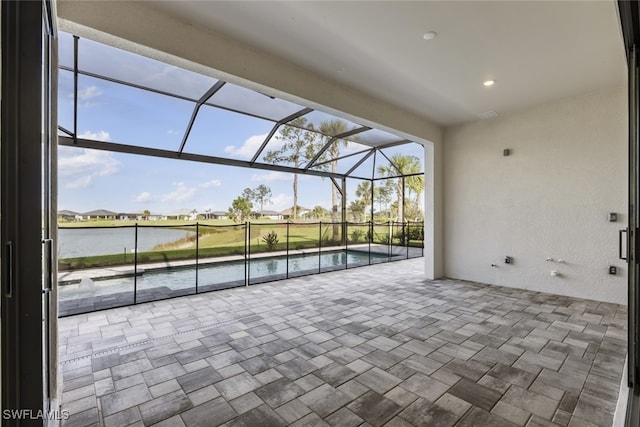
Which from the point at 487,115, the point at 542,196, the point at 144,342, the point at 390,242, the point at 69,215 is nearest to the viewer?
the point at 144,342

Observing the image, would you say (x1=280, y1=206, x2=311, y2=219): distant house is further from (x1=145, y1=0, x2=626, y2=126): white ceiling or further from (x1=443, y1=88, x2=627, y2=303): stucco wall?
(x1=145, y1=0, x2=626, y2=126): white ceiling

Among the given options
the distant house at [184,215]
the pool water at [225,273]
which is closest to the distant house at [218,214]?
the distant house at [184,215]

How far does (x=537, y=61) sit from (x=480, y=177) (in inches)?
88.8

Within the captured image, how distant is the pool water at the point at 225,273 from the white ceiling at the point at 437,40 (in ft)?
11.7

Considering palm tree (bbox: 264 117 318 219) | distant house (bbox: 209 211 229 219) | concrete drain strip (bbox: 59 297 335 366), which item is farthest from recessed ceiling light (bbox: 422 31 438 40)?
distant house (bbox: 209 211 229 219)

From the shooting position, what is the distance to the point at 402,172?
330 inches

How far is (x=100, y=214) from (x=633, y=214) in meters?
6.92

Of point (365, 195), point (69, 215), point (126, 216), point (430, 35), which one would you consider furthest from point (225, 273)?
point (365, 195)

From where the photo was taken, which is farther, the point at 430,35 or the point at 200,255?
the point at 200,255

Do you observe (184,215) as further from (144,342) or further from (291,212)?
(144,342)

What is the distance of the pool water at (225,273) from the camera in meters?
4.28

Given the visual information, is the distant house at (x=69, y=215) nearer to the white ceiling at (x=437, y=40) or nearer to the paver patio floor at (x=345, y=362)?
the paver patio floor at (x=345, y=362)

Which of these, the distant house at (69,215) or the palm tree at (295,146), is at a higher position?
the palm tree at (295,146)

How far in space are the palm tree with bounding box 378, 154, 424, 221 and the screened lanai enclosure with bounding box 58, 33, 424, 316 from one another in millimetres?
31
